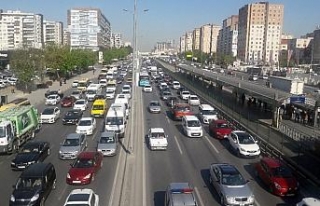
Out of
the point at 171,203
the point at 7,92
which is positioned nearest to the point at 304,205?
the point at 171,203

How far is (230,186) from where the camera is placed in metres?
16.0

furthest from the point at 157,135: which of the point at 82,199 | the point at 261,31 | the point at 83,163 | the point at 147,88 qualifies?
the point at 261,31

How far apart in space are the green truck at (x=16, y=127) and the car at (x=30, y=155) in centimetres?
194

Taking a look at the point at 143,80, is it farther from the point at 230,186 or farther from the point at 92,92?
the point at 230,186

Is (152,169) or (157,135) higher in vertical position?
(157,135)

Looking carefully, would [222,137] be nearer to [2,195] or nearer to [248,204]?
[248,204]

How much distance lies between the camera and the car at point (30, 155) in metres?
19.9

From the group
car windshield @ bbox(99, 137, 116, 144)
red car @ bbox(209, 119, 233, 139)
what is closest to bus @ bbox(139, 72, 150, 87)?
red car @ bbox(209, 119, 233, 139)

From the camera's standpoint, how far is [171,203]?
13750 mm

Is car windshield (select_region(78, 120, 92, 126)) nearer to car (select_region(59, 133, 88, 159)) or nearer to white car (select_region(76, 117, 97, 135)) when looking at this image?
white car (select_region(76, 117, 97, 135))

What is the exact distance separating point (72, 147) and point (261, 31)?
495 ft

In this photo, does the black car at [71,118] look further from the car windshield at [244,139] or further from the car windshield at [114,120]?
the car windshield at [244,139]

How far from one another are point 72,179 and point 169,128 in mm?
15725

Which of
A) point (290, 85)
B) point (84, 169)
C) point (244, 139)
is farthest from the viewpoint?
point (290, 85)
